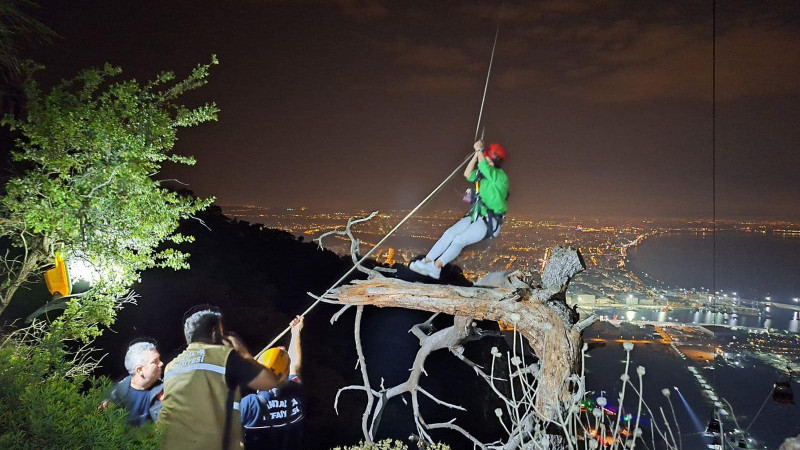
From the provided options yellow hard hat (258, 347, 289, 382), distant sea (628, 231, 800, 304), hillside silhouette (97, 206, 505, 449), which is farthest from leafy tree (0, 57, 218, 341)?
distant sea (628, 231, 800, 304)

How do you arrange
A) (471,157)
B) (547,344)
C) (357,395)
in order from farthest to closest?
(357,395)
(471,157)
(547,344)

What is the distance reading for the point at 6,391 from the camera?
3.36 m

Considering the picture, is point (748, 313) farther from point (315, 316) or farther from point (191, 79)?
point (191, 79)

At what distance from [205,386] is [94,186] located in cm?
237

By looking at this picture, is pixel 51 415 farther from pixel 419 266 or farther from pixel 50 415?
pixel 419 266

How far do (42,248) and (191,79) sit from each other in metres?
2.47

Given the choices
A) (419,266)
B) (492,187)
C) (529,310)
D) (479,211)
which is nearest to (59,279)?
(419,266)

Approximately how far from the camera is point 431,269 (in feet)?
15.4

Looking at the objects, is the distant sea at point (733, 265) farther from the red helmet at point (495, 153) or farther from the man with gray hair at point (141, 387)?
the man with gray hair at point (141, 387)

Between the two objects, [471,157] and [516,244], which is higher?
[471,157]

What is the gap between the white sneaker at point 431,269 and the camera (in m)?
4.68

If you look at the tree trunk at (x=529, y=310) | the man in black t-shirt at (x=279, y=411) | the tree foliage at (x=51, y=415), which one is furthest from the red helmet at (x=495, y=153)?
the tree foliage at (x=51, y=415)

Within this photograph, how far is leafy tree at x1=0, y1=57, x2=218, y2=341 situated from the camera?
4672mm

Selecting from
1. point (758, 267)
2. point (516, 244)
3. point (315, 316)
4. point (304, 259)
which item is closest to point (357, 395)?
point (315, 316)
